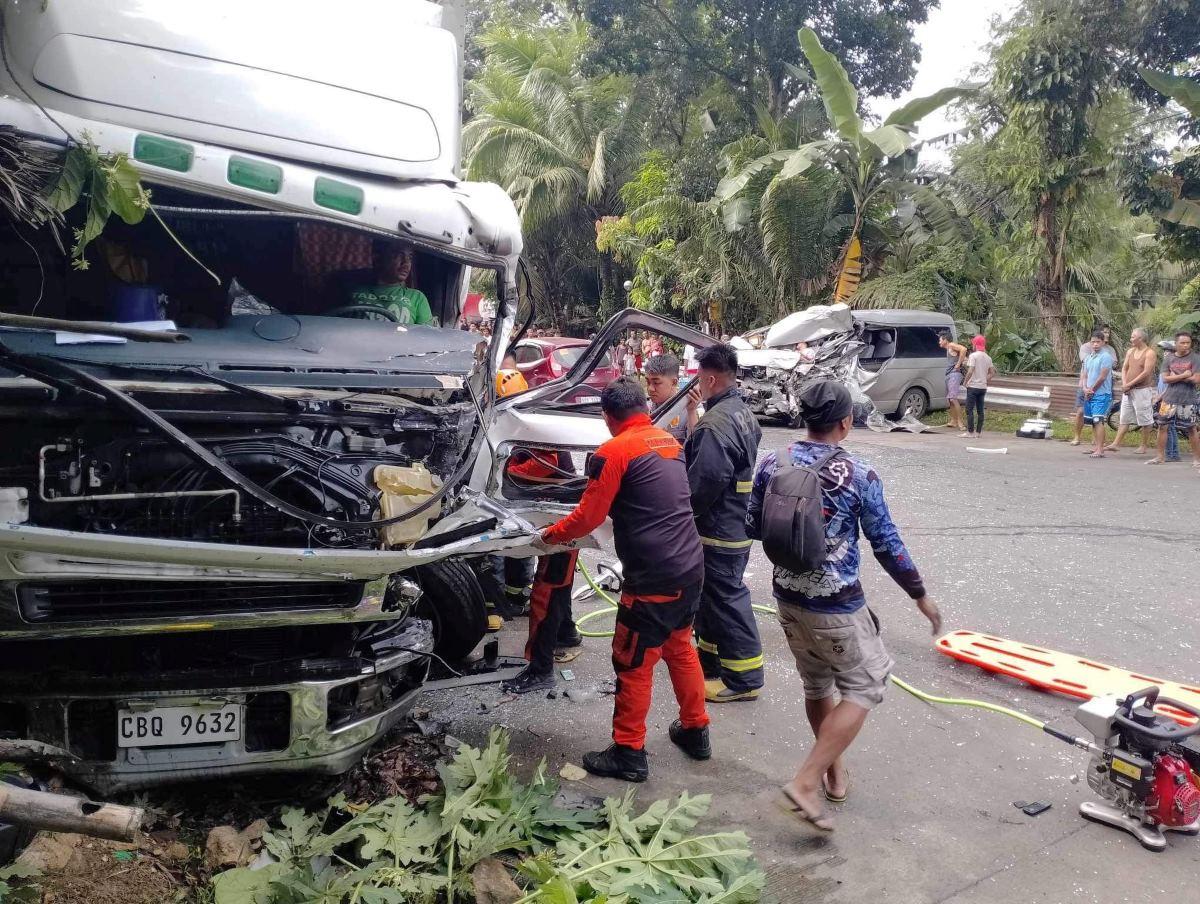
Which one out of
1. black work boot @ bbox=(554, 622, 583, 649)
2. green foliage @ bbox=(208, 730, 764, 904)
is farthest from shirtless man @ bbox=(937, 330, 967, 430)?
green foliage @ bbox=(208, 730, 764, 904)

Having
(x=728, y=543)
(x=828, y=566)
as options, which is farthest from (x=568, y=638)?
(x=828, y=566)

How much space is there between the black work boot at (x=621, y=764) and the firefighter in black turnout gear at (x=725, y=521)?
898 mm

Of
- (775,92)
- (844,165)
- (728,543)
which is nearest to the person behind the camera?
(728,543)

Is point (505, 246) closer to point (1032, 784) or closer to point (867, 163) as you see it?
point (1032, 784)

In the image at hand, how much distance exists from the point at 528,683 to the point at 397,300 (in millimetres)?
1899

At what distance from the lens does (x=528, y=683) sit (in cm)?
461

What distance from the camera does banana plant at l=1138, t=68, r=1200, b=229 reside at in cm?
1320

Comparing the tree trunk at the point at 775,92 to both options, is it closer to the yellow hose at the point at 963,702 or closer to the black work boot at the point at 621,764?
the yellow hose at the point at 963,702

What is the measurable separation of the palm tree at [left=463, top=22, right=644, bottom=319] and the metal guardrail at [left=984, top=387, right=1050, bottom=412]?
11.7 meters

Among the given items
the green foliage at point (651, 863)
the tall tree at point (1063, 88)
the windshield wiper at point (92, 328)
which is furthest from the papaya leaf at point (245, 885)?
the tall tree at point (1063, 88)

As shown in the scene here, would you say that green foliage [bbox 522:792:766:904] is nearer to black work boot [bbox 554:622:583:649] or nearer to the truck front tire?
the truck front tire

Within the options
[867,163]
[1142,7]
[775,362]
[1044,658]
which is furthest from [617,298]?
[1044,658]

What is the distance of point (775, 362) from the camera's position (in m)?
15.4

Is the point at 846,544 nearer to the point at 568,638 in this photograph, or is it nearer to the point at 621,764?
the point at 621,764
